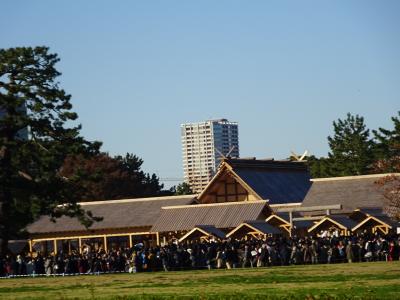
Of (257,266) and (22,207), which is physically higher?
(22,207)

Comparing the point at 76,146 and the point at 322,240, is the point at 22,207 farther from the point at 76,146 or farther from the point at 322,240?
the point at 322,240

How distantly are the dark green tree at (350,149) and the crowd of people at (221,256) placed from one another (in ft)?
158

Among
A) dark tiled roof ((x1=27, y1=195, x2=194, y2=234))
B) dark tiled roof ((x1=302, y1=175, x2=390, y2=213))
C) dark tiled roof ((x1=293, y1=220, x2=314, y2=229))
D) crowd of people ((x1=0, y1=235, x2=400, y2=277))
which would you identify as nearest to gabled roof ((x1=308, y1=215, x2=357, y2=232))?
dark tiled roof ((x1=293, y1=220, x2=314, y2=229))

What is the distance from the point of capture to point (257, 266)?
56125 mm

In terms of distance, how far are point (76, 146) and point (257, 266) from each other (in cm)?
1225

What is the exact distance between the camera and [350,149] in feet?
365

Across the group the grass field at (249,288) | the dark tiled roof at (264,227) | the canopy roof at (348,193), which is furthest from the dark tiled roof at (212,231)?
the grass field at (249,288)

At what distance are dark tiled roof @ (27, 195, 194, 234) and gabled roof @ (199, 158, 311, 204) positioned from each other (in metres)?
3.32

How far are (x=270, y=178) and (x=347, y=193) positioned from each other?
11.7 meters

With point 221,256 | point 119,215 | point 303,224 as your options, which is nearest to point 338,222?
point 303,224

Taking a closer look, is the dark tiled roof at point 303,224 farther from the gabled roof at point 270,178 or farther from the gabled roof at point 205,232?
the gabled roof at point 270,178

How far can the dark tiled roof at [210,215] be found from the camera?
72188 mm

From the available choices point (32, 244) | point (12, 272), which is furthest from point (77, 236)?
point (12, 272)

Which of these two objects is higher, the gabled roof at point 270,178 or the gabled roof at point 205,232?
the gabled roof at point 270,178
